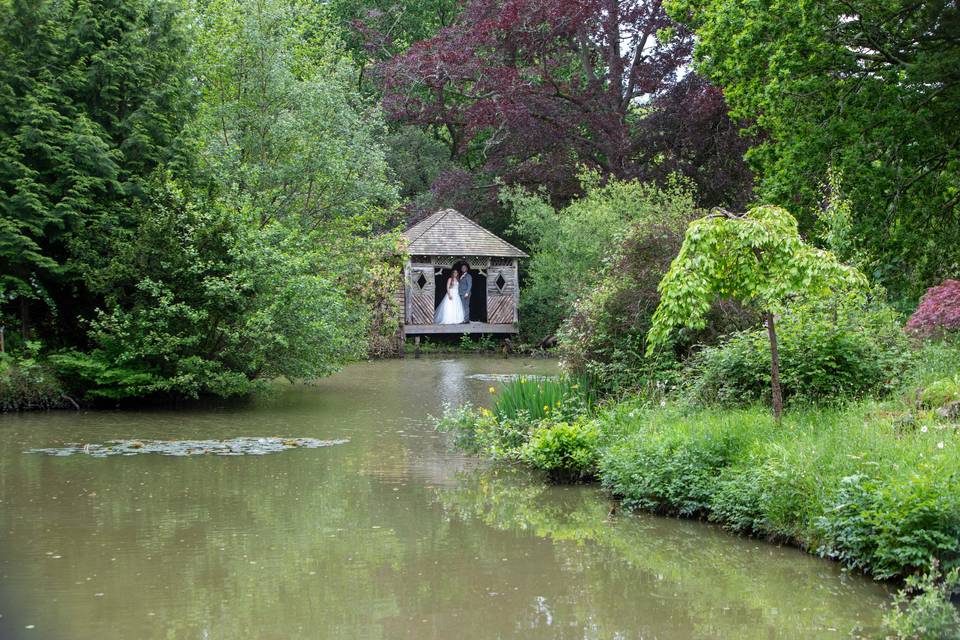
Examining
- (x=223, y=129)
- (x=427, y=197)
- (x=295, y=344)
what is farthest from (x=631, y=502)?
(x=427, y=197)

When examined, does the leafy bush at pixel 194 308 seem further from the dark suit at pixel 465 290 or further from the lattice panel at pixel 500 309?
the dark suit at pixel 465 290

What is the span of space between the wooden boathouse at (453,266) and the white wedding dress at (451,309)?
0.57m

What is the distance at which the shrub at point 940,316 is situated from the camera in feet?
40.2

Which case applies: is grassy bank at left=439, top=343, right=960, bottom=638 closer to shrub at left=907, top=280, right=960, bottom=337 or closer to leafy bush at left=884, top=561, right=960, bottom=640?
leafy bush at left=884, top=561, right=960, bottom=640


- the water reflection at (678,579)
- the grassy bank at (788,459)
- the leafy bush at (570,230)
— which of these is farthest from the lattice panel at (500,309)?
the water reflection at (678,579)

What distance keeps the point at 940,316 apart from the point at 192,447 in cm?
1020

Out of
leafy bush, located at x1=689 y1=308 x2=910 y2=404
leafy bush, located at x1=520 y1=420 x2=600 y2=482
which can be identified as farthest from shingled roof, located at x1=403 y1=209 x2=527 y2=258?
leafy bush, located at x1=689 y1=308 x2=910 y2=404

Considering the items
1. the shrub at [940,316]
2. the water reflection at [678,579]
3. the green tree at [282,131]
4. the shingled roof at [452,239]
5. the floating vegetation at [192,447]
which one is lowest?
the water reflection at [678,579]

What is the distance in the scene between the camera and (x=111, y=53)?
64.0 feet

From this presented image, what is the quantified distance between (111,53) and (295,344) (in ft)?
23.1

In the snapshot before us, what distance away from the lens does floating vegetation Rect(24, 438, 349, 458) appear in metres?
13.2

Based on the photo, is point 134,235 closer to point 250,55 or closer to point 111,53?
point 111,53

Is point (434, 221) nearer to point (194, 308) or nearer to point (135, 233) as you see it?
point (135, 233)

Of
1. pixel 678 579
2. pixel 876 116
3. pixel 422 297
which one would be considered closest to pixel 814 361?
pixel 678 579
